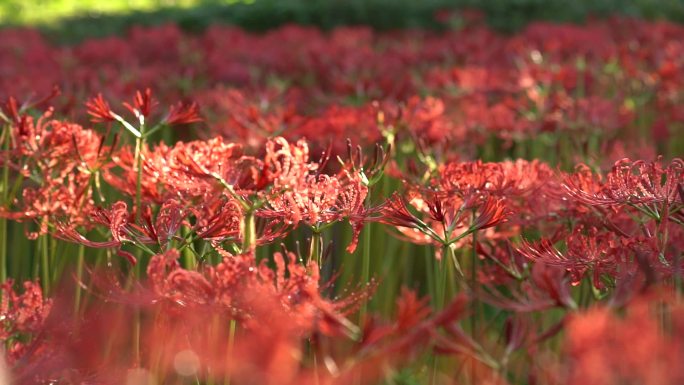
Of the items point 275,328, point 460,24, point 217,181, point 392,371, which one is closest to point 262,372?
point 275,328

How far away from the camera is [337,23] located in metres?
8.85

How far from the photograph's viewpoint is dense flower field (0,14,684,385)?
101 cm

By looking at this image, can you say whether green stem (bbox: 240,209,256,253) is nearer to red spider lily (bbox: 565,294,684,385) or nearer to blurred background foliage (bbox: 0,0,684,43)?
red spider lily (bbox: 565,294,684,385)

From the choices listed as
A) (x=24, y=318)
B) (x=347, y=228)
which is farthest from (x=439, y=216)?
(x=347, y=228)

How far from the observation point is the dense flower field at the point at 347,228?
3.30 ft

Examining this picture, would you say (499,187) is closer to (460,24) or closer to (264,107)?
(264,107)

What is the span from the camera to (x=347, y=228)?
121 inches

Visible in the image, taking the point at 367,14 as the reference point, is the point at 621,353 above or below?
below

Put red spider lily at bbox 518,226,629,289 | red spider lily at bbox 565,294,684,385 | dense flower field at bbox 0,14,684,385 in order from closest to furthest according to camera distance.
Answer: red spider lily at bbox 565,294,684,385, dense flower field at bbox 0,14,684,385, red spider lily at bbox 518,226,629,289

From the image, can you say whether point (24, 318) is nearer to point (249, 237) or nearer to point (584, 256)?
point (249, 237)

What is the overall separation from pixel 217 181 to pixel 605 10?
7.69 m

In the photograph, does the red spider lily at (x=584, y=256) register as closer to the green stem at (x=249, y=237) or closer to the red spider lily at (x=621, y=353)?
the green stem at (x=249, y=237)

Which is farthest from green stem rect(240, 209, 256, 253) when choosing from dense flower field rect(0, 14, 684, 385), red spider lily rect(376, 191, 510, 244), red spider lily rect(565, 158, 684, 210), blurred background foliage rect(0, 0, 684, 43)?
blurred background foliage rect(0, 0, 684, 43)

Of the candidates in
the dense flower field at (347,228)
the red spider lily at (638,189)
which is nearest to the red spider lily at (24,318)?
the dense flower field at (347,228)
